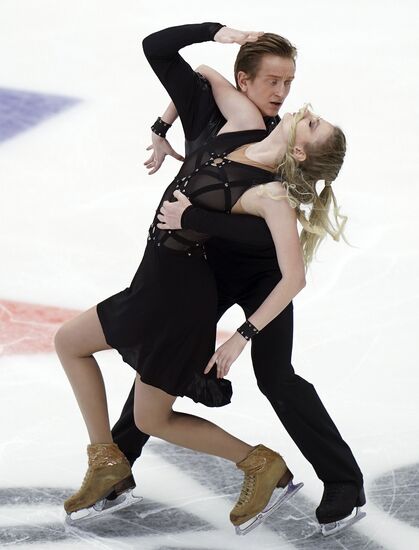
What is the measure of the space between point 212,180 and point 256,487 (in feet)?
2.95

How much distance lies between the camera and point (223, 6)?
8008 mm

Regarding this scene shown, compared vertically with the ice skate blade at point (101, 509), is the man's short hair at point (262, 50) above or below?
above

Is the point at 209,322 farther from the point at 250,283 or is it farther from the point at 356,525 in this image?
the point at 356,525

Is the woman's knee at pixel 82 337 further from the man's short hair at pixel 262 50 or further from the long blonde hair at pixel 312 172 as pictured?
the man's short hair at pixel 262 50

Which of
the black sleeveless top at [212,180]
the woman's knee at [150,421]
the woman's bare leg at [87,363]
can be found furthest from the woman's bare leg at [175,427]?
the black sleeveless top at [212,180]

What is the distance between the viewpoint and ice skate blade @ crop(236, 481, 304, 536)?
143 inches

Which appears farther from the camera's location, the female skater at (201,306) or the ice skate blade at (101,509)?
the ice skate blade at (101,509)

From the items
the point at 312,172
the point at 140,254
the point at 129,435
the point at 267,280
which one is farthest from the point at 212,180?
the point at 140,254

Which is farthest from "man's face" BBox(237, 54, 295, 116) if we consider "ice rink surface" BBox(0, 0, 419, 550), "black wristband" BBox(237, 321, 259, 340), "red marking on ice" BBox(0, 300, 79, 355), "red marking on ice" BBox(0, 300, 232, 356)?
"red marking on ice" BBox(0, 300, 79, 355)

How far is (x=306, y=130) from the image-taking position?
3348 mm

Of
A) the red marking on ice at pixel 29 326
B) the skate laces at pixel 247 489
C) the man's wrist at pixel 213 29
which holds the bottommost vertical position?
the skate laces at pixel 247 489

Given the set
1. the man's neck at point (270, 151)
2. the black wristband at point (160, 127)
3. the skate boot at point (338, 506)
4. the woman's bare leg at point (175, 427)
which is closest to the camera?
the man's neck at point (270, 151)

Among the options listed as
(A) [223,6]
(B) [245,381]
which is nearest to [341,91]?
(A) [223,6]

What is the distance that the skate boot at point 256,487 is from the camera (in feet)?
11.8
